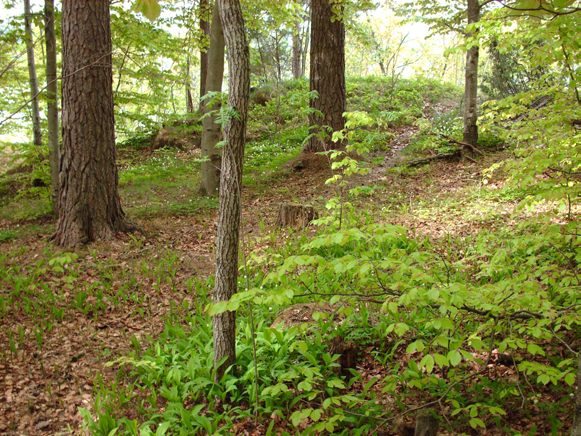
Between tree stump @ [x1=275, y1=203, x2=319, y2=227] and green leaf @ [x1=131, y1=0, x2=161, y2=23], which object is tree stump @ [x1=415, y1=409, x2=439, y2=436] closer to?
green leaf @ [x1=131, y1=0, x2=161, y2=23]

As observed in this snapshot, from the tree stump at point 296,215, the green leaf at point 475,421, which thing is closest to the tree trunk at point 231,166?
the green leaf at point 475,421

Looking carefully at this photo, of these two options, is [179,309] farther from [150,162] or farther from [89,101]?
[150,162]

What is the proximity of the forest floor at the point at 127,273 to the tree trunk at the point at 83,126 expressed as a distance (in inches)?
18.3

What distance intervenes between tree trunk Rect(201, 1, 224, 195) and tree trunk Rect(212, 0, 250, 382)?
17.1ft

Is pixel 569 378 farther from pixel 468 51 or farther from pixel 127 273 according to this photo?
pixel 468 51

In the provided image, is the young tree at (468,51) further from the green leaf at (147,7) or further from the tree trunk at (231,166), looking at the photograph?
the green leaf at (147,7)

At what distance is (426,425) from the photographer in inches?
95.1

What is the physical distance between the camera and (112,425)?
2.95 m

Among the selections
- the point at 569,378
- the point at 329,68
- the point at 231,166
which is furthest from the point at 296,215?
the point at 569,378

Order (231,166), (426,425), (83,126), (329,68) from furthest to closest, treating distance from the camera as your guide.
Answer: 1. (329,68)
2. (83,126)
3. (231,166)
4. (426,425)

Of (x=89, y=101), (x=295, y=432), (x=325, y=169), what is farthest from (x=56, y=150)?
(x=295, y=432)

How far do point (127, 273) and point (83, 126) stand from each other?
2503mm

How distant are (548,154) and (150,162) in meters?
11.4

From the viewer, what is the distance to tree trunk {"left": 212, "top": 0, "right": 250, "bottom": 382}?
2.94 m
